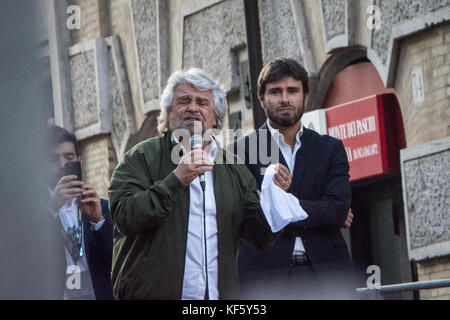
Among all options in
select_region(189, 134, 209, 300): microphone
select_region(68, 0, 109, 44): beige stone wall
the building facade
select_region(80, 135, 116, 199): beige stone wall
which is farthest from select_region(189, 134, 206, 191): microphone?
select_region(68, 0, 109, 44): beige stone wall

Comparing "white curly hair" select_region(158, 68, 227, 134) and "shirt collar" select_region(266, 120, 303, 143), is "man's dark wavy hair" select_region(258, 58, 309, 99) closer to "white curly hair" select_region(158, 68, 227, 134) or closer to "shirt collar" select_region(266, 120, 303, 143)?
"shirt collar" select_region(266, 120, 303, 143)

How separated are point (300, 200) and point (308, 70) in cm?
644

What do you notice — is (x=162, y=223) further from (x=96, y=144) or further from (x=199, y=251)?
(x=96, y=144)

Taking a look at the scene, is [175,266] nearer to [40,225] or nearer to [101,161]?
[40,225]

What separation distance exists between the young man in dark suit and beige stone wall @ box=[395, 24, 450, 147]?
410 centimetres

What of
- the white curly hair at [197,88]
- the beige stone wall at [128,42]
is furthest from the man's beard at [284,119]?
the beige stone wall at [128,42]

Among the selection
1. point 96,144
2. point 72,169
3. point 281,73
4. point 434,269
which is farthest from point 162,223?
point 96,144

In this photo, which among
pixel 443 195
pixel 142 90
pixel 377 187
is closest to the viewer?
pixel 443 195

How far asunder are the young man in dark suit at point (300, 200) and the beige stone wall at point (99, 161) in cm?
958

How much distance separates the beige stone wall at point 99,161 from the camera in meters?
15.4

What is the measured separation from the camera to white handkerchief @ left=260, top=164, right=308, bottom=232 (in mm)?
4703
